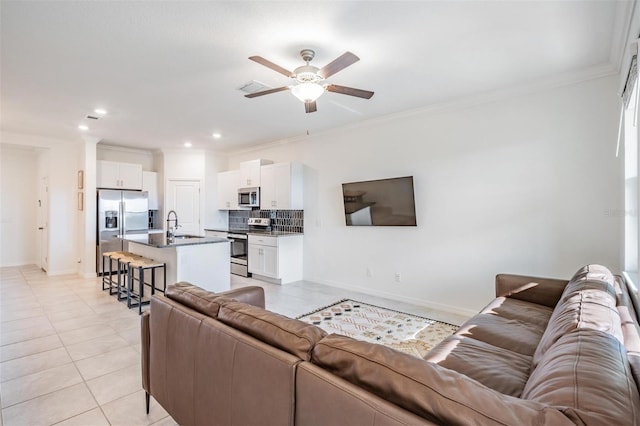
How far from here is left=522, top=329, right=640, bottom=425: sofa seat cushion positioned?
769 mm

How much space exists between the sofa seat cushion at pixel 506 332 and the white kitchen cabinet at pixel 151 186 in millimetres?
6967

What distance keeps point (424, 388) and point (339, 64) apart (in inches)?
85.4

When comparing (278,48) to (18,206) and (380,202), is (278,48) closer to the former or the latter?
(380,202)

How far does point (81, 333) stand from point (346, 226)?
12.0 feet

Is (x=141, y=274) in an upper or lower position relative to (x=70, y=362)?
upper

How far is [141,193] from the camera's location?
6688 mm

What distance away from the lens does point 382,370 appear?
3.18 ft

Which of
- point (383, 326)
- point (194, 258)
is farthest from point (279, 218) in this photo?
point (383, 326)

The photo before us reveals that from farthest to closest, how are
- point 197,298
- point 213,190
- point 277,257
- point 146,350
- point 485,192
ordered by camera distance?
point 213,190 → point 277,257 → point 485,192 → point 146,350 → point 197,298

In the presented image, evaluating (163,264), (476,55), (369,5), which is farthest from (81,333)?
(476,55)

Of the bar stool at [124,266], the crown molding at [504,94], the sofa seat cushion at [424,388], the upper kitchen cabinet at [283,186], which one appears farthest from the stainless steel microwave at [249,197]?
the sofa seat cushion at [424,388]

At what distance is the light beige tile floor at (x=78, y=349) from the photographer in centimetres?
212

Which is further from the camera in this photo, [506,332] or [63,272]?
[63,272]

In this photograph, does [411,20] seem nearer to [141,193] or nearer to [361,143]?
A: [361,143]
